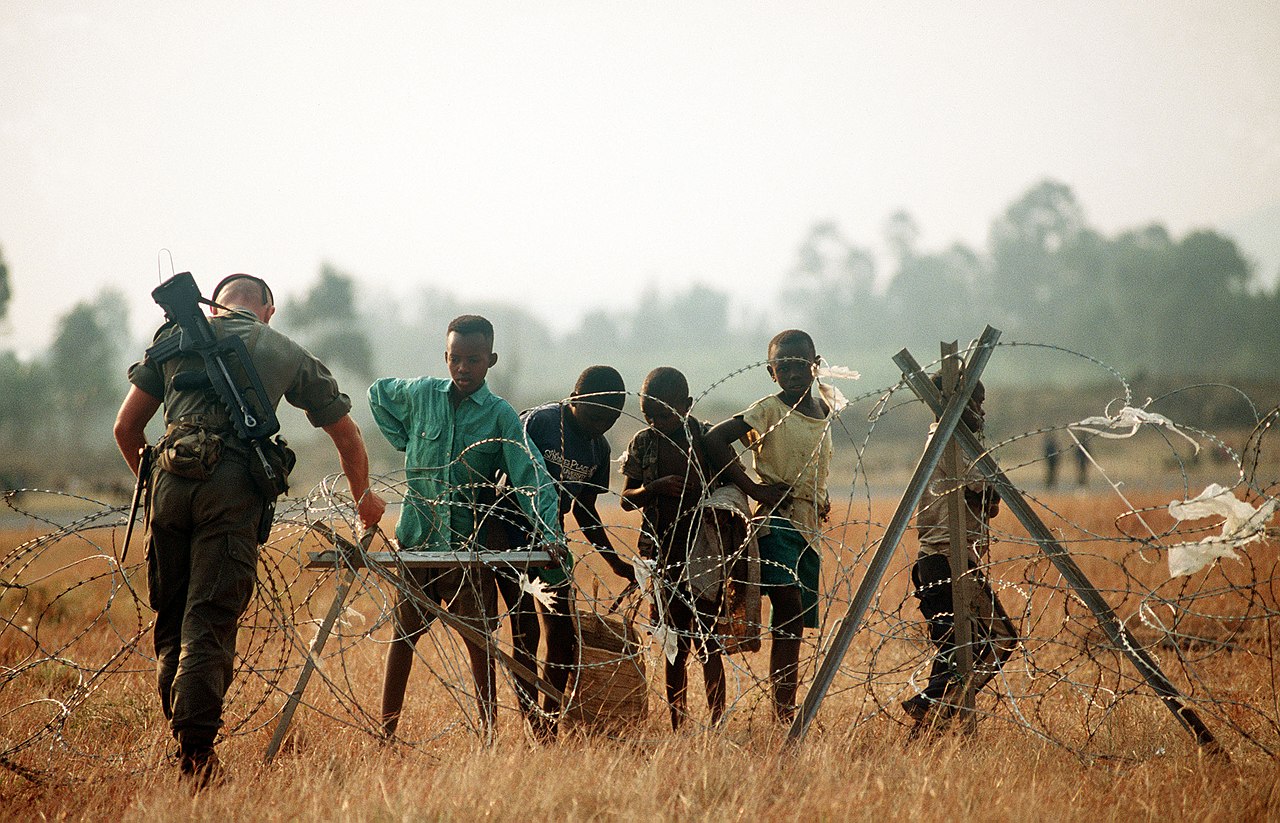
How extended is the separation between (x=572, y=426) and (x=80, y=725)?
2.80 m

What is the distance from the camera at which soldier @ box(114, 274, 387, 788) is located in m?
3.80

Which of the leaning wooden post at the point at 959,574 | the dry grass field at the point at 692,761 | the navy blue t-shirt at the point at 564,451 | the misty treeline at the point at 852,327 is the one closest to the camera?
the dry grass field at the point at 692,761

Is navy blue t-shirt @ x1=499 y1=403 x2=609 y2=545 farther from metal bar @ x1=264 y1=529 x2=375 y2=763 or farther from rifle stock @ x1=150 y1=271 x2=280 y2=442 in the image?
rifle stock @ x1=150 y1=271 x2=280 y2=442

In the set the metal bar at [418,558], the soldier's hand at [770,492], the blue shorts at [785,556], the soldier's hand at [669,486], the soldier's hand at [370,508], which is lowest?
the blue shorts at [785,556]

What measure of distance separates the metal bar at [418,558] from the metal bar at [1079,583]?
5.64 ft

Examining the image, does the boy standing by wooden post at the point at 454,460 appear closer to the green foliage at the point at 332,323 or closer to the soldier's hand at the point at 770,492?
the soldier's hand at the point at 770,492

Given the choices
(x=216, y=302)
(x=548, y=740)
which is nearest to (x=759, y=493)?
(x=548, y=740)

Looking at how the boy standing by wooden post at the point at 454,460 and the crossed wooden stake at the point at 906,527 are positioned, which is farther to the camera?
the boy standing by wooden post at the point at 454,460

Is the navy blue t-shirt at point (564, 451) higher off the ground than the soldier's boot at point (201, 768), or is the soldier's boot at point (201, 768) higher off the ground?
the navy blue t-shirt at point (564, 451)

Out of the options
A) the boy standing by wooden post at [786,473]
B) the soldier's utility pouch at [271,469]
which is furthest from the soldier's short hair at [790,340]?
the soldier's utility pouch at [271,469]

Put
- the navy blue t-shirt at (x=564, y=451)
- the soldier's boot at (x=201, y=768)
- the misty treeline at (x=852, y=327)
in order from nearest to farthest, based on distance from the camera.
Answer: the soldier's boot at (x=201, y=768) → the navy blue t-shirt at (x=564, y=451) → the misty treeline at (x=852, y=327)

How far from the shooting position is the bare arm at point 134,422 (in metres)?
4.00

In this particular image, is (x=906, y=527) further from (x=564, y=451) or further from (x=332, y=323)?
(x=332, y=323)

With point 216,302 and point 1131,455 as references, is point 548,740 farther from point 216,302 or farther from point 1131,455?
point 1131,455
